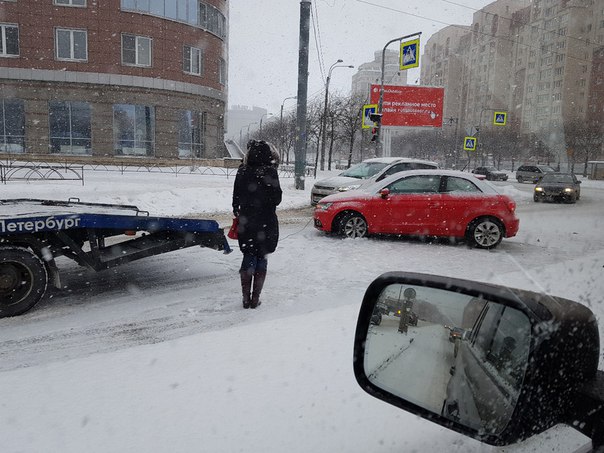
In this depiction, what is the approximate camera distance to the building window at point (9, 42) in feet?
91.5

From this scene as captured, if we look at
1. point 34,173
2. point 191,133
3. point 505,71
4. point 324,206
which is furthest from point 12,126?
point 505,71

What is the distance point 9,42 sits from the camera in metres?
28.0

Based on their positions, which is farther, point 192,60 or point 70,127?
point 192,60

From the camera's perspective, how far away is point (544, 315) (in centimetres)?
129

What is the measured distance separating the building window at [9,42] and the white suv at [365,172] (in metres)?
Result: 24.0

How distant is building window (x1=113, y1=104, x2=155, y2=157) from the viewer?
96.9 feet

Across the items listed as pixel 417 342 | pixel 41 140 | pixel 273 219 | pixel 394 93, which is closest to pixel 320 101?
pixel 394 93

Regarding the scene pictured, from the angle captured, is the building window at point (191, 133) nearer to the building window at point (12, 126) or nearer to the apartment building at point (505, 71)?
the building window at point (12, 126)

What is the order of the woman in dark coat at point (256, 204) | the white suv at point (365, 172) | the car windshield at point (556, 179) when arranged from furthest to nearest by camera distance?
the car windshield at point (556, 179) < the white suv at point (365, 172) < the woman in dark coat at point (256, 204)

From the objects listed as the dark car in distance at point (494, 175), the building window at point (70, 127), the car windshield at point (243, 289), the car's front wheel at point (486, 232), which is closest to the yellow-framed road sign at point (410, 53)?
the car windshield at point (243, 289)

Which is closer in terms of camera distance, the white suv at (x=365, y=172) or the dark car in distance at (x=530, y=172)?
the white suv at (x=365, y=172)

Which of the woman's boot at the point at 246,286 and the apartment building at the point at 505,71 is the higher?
the apartment building at the point at 505,71

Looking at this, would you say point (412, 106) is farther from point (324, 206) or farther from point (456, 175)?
point (324, 206)

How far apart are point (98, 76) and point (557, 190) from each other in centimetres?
2654
